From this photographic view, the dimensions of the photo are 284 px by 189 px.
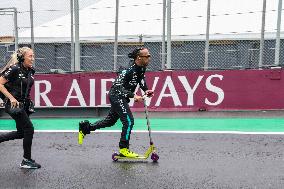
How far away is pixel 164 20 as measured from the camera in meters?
14.1

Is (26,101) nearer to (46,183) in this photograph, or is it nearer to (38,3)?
(46,183)

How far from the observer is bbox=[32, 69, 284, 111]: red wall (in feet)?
41.1

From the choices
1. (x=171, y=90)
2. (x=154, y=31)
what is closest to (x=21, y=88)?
(x=171, y=90)

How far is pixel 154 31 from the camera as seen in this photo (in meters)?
14.9

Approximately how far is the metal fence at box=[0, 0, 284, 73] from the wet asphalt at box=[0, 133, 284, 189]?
15.4 ft

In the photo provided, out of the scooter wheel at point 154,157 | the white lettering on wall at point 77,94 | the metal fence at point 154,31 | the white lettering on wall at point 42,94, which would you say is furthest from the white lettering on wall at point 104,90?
the scooter wheel at point 154,157

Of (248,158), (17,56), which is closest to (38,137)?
(17,56)

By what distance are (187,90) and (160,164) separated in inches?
240

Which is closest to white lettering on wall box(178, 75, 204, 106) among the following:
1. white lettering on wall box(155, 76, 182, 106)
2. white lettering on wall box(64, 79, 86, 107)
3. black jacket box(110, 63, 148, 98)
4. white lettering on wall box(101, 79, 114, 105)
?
white lettering on wall box(155, 76, 182, 106)

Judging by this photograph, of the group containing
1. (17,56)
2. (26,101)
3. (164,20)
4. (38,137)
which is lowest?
(38,137)

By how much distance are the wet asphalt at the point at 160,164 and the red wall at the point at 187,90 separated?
10.1ft

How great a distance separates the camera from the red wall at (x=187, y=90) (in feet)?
41.1

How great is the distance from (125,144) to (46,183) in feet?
5.79

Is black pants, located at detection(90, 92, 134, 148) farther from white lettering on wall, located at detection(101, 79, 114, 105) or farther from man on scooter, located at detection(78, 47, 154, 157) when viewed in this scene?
white lettering on wall, located at detection(101, 79, 114, 105)
